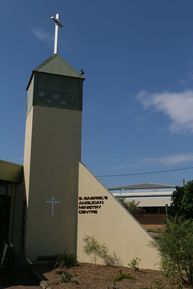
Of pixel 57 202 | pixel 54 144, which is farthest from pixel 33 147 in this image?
pixel 57 202

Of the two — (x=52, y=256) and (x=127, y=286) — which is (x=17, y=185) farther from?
(x=127, y=286)

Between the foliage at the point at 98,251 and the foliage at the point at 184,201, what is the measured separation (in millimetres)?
7220

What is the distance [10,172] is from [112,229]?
15.8ft

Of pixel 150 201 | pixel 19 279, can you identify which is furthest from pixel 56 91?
pixel 150 201

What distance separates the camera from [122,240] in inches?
562

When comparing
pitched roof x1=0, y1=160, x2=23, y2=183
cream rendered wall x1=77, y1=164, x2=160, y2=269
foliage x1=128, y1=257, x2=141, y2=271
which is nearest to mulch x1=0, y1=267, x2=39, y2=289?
cream rendered wall x1=77, y1=164, x2=160, y2=269

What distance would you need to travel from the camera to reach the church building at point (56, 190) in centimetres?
1500

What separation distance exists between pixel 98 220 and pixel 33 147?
12.0 feet

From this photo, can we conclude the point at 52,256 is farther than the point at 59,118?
No

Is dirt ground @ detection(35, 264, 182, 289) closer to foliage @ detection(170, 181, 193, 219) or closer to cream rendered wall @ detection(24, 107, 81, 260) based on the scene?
cream rendered wall @ detection(24, 107, 81, 260)

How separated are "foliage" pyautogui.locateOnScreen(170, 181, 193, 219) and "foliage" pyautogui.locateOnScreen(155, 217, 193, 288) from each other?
9908mm

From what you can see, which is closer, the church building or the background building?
the church building

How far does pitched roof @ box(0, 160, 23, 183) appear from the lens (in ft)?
53.3

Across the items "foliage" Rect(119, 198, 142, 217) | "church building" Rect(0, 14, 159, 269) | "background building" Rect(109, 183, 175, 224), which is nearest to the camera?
"church building" Rect(0, 14, 159, 269)
